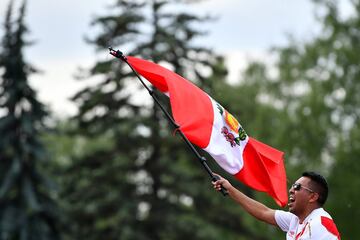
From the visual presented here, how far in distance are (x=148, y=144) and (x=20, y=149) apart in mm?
4858

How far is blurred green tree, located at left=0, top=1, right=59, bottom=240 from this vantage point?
24.6 metres

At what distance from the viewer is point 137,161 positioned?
28.9 metres

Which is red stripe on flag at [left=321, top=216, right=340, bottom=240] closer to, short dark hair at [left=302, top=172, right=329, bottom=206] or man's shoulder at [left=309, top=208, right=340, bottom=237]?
man's shoulder at [left=309, top=208, right=340, bottom=237]

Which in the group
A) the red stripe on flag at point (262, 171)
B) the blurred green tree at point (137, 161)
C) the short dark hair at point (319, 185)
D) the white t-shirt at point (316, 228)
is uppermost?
the short dark hair at point (319, 185)

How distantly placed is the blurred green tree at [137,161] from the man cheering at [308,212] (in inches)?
747

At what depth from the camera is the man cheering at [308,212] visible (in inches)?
268

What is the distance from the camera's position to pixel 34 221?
81.6ft

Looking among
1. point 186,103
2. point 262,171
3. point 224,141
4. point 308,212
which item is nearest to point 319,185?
point 308,212

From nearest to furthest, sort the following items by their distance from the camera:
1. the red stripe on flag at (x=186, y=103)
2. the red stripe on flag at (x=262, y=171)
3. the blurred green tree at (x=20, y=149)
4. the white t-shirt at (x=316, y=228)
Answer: the white t-shirt at (x=316, y=228), the red stripe on flag at (x=186, y=103), the red stripe on flag at (x=262, y=171), the blurred green tree at (x=20, y=149)

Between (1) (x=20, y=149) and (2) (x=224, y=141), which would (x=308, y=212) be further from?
(1) (x=20, y=149)

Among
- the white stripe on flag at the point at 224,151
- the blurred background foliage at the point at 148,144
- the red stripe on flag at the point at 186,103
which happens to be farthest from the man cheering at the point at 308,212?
the blurred background foliage at the point at 148,144

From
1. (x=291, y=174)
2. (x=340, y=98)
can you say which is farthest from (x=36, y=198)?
(x=340, y=98)

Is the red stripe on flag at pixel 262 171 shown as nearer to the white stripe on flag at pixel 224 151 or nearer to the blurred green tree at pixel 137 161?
the white stripe on flag at pixel 224 151

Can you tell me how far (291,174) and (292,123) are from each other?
268cm
